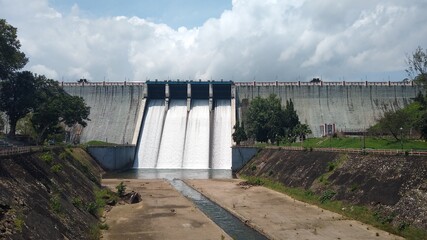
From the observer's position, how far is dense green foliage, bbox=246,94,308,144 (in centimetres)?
9194

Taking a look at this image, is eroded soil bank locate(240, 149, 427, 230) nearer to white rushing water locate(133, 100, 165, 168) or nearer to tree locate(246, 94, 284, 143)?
tree locate(246, 94, 284, 143)

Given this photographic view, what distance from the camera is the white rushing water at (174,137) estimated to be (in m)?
98.8

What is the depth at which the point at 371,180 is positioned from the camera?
3972 cm

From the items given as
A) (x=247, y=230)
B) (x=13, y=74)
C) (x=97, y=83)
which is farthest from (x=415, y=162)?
(x=97, y=83)

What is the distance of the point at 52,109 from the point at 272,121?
44.6m

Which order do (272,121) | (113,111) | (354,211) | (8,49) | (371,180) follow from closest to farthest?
(354,211), (371,180), (8,49), (272,121), (113,111)

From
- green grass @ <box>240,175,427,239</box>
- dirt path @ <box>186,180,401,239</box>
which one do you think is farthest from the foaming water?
green grass @ <box>240,175,427,239</box>

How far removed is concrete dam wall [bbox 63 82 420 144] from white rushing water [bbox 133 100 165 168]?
107 inches

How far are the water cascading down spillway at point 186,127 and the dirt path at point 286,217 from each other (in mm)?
43230

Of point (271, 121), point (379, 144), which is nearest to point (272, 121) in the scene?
point (271, 121)

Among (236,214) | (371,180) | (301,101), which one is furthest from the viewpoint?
(301,101)

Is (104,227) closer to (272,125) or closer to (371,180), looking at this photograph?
(371,180)

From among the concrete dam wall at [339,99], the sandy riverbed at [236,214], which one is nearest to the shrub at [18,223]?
the sandy riverbed at [236,214]

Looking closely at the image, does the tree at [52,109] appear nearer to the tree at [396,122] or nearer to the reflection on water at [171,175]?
the reflection on water at [171,175]
